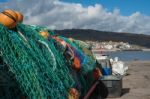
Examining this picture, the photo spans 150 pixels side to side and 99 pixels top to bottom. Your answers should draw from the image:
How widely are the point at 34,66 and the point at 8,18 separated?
31.7 inches

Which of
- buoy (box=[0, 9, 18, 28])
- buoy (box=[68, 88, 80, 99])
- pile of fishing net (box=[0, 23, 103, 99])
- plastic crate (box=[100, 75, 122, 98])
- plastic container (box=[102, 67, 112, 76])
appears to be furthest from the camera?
plastic container (box=[102, 67, 112, 76])

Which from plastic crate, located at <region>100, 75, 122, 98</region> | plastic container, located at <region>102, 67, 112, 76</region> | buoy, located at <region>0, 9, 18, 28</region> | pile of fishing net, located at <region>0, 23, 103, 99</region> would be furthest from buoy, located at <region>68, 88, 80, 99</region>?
plastic container, located at <region>102, 67, 112, 76</region>

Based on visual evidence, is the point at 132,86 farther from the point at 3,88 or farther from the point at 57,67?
the point at 3,88

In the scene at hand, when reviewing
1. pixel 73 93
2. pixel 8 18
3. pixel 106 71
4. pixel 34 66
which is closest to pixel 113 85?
pixel 106 71

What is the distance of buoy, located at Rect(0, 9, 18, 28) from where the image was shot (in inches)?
262

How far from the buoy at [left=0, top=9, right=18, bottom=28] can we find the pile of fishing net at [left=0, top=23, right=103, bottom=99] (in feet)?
0.30

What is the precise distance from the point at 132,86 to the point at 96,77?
2.94m

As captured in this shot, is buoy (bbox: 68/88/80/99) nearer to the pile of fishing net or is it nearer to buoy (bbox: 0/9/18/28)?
the pile of fishing net

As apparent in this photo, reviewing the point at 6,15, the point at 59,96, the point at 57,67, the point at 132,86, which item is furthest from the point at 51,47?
the point at 132,86

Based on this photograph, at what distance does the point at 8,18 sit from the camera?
670cm

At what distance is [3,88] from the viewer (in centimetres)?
659

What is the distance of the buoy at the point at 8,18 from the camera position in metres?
6.66

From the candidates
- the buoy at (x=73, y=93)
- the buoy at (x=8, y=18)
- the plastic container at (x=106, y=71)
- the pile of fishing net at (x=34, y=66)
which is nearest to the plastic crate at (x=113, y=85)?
the plastic container at (x=106, y=71)

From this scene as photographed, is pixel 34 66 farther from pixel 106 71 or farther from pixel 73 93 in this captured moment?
→ pixel 106 71
